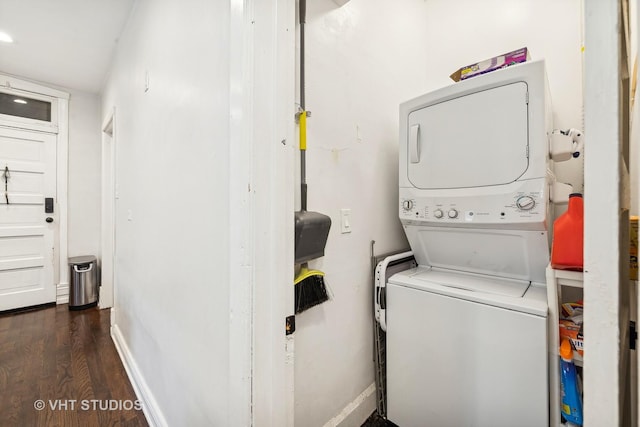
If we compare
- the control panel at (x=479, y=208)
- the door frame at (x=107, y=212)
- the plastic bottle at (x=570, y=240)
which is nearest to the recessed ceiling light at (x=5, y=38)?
the door frame at (x=107, y=212)

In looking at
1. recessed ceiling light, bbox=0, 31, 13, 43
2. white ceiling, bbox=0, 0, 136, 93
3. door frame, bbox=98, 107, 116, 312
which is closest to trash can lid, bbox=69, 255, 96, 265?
door frame, bbox=98, 107, 116, 312

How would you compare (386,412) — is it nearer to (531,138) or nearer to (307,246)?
(307,246)

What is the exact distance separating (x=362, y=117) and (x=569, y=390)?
4.52ft

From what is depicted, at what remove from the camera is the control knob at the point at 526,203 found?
1.04m

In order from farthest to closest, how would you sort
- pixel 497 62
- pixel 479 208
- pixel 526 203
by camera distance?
1. pixel 497 62
2. pixel 479 208
3. pixel 526 203

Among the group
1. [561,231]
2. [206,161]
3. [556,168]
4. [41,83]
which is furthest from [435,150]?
[41,83]

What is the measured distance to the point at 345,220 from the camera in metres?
1.29

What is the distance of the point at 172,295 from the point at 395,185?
53.6 inches

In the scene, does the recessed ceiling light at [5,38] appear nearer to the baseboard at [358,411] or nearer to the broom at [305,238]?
the broom at [305,238]

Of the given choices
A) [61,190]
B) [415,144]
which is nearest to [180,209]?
[415,144]

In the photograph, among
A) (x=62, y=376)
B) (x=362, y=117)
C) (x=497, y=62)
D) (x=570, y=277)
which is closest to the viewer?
(x=570, y=277)

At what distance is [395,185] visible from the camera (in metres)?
1.67

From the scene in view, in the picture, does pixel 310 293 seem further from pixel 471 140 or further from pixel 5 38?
pixel 5 38

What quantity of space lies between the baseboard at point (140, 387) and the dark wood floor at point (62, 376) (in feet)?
0.14
